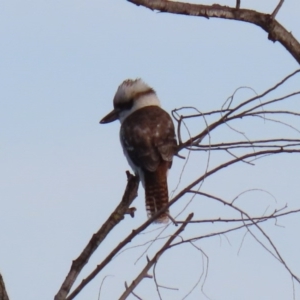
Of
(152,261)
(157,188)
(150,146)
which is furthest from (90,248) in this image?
(150,146)

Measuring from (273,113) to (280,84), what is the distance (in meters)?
0.12

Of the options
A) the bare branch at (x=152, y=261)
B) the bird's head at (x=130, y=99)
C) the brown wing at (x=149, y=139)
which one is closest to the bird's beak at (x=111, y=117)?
the bird's head at (x=130, y=99)

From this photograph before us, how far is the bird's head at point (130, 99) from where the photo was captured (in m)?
5.69

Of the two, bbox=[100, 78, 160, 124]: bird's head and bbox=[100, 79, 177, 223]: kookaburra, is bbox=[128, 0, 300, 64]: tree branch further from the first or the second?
bbox=[100, 78, 160, 124]: bird's head

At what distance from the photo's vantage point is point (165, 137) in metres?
4.99

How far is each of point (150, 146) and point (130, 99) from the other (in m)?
0.75

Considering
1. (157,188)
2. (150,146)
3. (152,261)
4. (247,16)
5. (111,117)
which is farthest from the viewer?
(111,117)

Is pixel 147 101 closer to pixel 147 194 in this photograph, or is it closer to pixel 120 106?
pixel 120 106

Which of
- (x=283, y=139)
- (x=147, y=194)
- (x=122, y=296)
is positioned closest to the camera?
(x=122, y=296)

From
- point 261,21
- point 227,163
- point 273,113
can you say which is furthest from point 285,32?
point 227,163

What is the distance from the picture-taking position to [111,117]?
568cm

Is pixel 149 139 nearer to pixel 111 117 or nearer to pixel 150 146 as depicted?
pixel 150 146

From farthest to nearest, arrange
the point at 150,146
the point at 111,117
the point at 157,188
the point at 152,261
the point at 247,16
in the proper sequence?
1. the point at 111,117
2. the point at 150,146
3. the point at 157,188
4. the point at 247,16
5. the point at 152,261

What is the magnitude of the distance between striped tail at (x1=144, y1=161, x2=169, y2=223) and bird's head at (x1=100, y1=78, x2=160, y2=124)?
753mm
